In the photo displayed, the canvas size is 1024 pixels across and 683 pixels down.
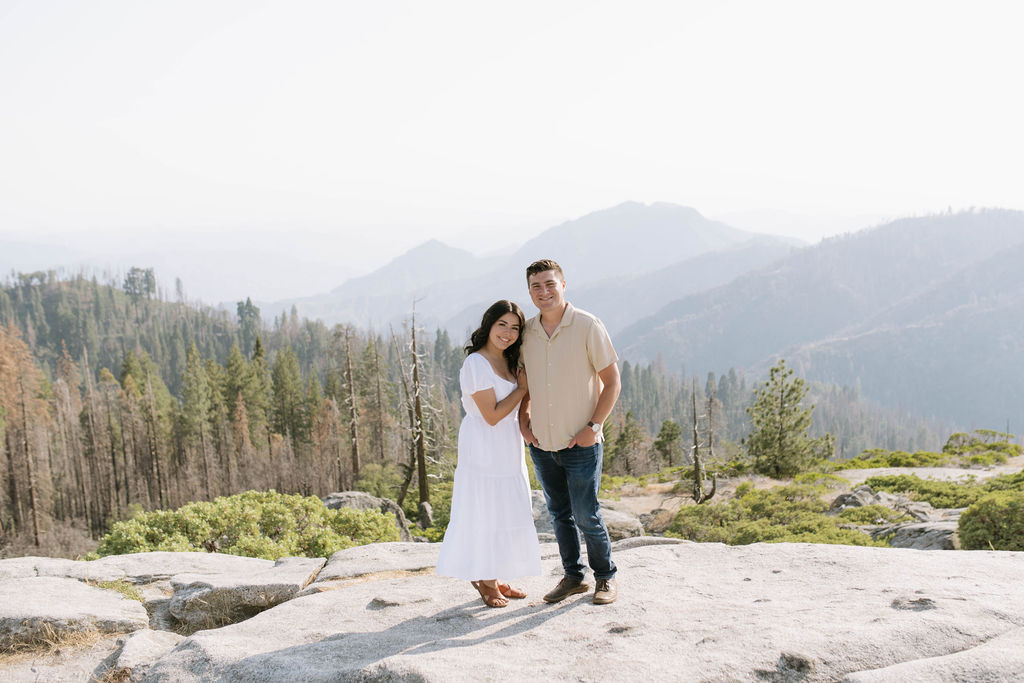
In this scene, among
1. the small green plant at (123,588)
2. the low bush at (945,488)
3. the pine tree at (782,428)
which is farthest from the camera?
the pine tree at (782,428)

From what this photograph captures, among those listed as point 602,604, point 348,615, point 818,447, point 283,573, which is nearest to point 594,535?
point 602,604

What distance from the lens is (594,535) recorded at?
5246 millimetres

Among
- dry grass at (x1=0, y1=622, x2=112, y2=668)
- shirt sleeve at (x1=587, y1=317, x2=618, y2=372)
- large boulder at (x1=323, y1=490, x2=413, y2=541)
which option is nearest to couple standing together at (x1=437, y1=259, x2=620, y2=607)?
shirt sleeve at (x1=587, y1=317, x2=618, y2=372)

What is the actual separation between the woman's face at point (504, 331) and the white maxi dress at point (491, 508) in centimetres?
38

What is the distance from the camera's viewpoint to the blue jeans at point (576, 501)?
5168 millimetres

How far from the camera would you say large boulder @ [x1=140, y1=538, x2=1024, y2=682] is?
13.3ft

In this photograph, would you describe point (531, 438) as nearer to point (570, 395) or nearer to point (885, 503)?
point (570, 395)

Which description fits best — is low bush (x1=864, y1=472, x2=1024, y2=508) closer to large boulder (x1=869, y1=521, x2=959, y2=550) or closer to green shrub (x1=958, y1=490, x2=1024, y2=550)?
large boulder (x1=869, y1=521, x2=959, y2=550)

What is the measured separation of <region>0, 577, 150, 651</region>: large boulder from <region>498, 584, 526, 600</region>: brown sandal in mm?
3826

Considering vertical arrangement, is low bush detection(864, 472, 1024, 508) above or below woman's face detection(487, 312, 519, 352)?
below

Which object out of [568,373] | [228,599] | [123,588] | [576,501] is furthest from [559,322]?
[123,588]

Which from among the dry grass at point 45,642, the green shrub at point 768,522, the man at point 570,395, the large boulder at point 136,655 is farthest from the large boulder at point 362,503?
the man at point 570,395

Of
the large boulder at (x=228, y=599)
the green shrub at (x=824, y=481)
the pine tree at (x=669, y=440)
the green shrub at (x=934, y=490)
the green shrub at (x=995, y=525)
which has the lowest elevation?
the pine tree at (x=669, y=440)

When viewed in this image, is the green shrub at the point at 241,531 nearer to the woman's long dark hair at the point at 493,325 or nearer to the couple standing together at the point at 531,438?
the couple standing together at the point at 531,438
